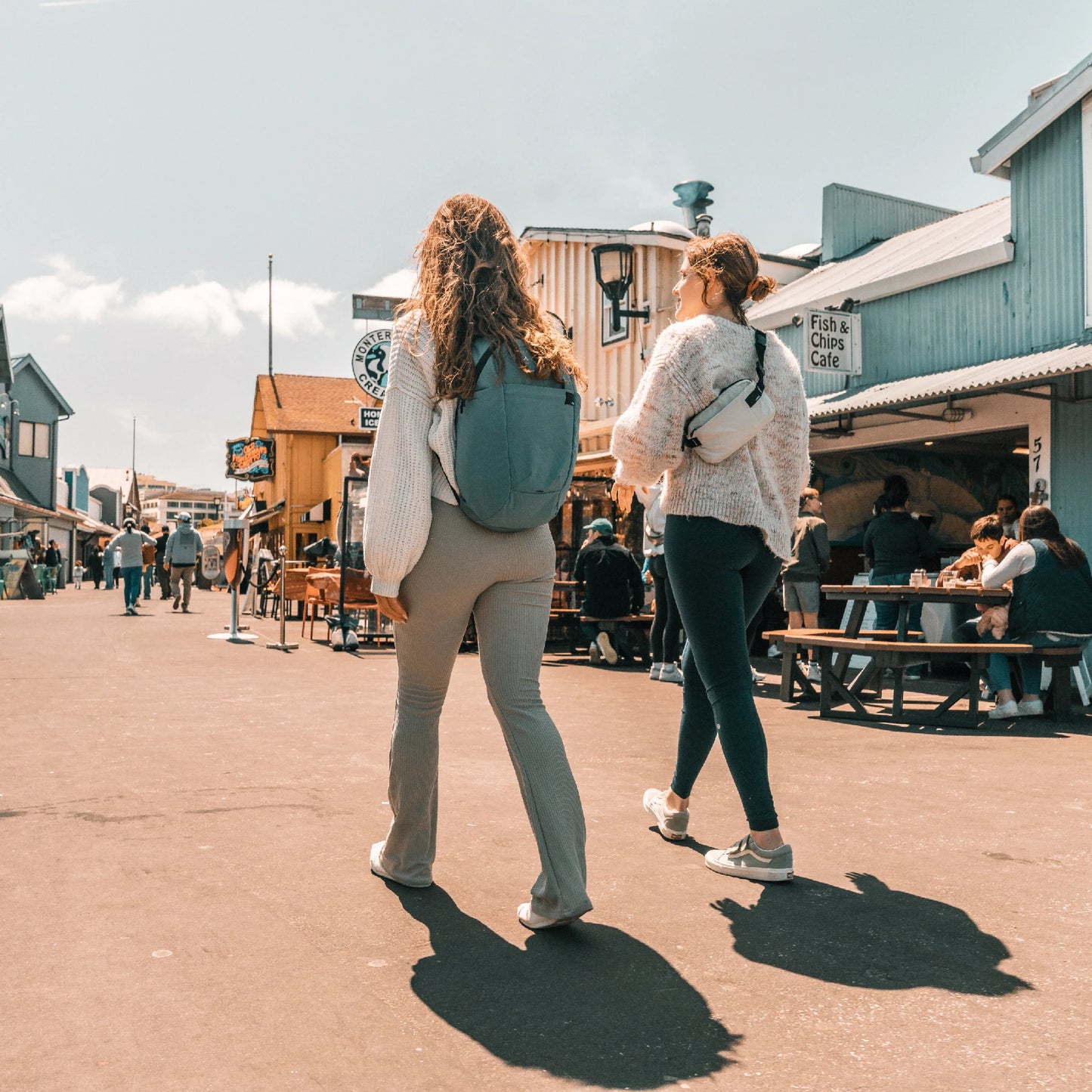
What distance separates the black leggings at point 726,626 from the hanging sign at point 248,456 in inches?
1379

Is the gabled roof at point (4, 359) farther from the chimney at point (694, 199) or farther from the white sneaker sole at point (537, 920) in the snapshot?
the white sneaker sole at point (537, 920)

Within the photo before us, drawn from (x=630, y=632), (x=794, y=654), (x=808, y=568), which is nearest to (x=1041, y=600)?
(x=794, y=654)

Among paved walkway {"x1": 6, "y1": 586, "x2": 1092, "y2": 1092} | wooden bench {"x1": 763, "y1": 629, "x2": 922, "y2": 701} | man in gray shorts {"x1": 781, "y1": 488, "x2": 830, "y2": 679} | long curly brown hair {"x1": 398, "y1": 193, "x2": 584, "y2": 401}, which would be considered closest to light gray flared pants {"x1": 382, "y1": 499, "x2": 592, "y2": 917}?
paved walkway {"x1": 6, "y1": 586, "x2": 1092, "y2": 1092}

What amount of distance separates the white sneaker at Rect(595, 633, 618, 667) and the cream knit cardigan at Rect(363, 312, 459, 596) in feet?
A: 27.9

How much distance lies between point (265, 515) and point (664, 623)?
35436 millimetres

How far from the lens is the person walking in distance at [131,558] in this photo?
19.0 meters

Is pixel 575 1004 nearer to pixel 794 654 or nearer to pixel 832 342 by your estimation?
pixel 794 654

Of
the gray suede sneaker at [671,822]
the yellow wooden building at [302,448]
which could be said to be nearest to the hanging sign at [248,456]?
the yellow wooden building at [302,448]

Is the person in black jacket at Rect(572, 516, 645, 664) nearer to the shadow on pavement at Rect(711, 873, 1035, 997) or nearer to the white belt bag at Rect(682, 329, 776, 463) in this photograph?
the white belt bag at Rect(682, 329, 776, 463)

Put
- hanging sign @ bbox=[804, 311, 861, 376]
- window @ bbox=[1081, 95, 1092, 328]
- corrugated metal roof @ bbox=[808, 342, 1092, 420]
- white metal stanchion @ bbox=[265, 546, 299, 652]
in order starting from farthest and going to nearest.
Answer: white metal stanchion @ bbox=[265, 546, 299, 652], hanging sign @ bbox=[804, 311, 861, 376], window @ bbox=[1081, 95, 1092, 328], corrugated metal roof @ bbox=[808, 342, 1092, 420]

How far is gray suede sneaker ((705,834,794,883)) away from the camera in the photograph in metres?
3.51

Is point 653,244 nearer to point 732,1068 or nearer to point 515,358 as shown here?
point 515,358

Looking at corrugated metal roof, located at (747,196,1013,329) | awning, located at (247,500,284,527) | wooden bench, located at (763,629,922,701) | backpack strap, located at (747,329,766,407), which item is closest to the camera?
backpack strap, located at (747,329,766,407)

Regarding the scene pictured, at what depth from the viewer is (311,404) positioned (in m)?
43.8
